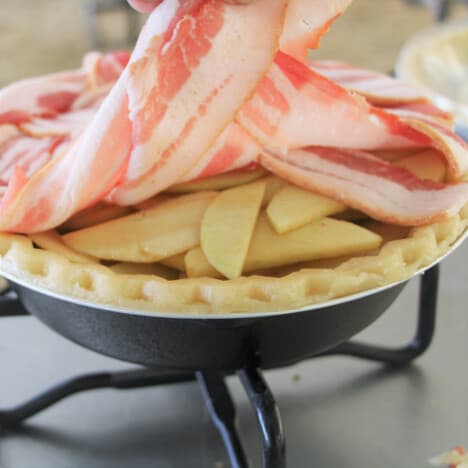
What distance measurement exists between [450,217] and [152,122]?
0.35 meters

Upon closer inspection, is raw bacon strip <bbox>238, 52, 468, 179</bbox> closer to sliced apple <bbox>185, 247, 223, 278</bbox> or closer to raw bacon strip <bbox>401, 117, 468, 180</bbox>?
raw bacon strip <bbox>401, 117, 468, 180</bbox>

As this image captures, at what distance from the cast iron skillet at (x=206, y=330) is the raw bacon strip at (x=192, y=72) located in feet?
0.53

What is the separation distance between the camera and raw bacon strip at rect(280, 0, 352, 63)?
2.56 feet

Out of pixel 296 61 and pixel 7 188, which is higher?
pixel 296 61

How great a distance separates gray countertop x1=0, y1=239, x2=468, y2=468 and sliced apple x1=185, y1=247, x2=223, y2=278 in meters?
0.40

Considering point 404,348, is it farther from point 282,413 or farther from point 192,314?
point 192,314

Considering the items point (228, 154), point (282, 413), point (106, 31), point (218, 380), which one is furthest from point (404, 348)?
point (106, 31)

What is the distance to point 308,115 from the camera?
84cm

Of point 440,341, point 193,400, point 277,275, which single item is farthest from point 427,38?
point 277,275

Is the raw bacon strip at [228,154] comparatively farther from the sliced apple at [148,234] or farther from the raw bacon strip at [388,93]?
the raw bacon strip at [388,93]

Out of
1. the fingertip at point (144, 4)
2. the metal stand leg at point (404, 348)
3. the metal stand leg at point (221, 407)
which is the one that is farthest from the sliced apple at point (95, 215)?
the metal stand leg at point (404, 348)

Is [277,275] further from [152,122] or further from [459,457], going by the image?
[459,457]

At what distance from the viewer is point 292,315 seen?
780 mm

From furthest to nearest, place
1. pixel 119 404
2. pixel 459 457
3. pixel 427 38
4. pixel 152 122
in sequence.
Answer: pixel 427 38 → pixel 119 404 → pixel 459 457 → pixel 152 122
